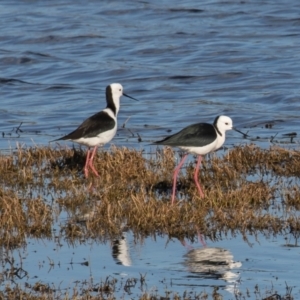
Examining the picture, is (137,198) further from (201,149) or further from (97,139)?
(97,139)

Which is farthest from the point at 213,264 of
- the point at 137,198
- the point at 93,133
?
the point at 93,133

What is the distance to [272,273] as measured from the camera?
7.07 m

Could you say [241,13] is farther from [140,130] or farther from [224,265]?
[224,265]

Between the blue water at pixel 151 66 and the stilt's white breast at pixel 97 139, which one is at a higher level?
the stilt's white breast at pixel 97 139

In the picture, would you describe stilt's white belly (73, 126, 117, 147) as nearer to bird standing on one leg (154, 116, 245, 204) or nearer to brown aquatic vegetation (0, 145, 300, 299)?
brown aquatic vegetation (0, 145, 300, 299)

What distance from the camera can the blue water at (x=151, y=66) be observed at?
15.6 meters

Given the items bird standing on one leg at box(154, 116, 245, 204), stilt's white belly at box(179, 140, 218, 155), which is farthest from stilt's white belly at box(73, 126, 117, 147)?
stilt's white belly at box(179, 140, 218, 155)

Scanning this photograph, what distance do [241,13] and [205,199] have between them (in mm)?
18730

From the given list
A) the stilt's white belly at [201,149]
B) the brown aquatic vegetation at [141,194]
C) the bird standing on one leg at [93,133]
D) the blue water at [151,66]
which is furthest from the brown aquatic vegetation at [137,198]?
the blue water at [151,66]

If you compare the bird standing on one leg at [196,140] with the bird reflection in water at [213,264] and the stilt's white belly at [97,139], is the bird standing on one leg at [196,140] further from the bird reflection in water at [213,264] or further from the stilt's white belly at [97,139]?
the bird reflection in water at [213,264]

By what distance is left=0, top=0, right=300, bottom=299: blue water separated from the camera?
15.6 m

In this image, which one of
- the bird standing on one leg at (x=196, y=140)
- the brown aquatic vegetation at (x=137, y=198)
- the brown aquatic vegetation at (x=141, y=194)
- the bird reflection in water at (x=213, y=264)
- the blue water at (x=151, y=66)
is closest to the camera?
the bird reflection in water at (x=213, y=264)

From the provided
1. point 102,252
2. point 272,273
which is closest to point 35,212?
point 102,252

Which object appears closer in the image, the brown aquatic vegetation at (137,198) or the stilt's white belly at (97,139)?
the brown aquatic vegetation at (137,198)
